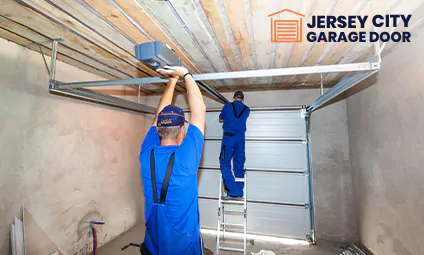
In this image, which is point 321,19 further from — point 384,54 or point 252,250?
point 252,250

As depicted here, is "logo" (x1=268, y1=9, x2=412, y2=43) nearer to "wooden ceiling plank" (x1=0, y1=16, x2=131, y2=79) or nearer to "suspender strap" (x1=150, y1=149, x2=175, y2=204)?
"suspender strap" (x1=150, y1=149, x2=175, y2=204)

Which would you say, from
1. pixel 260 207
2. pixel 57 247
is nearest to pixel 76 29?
pixel 57 247

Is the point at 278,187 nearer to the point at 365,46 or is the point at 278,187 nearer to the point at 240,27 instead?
the point at 365,46

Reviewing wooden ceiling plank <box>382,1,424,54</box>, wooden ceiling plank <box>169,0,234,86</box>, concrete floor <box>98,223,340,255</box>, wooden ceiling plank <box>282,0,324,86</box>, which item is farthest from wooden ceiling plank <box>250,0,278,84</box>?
concrete floor <box>98,223,340,255</box>

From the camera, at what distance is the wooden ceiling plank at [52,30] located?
1.81 m

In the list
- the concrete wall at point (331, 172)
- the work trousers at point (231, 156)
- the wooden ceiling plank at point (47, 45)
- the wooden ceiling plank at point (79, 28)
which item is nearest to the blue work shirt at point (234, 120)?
the work trousers at point (231, 156)

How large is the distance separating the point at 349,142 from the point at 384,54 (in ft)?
6.79

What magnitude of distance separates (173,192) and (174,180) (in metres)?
0.10

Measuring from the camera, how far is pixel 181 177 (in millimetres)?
1433

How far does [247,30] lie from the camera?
2.17 m

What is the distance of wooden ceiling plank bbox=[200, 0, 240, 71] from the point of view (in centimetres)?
175

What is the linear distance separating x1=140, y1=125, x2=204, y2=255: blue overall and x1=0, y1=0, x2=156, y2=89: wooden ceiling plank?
194 centimetres

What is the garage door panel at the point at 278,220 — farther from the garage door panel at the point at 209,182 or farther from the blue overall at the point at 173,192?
the blue overall at the point at 173,192

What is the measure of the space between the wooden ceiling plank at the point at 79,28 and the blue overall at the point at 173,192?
69.0 inches
